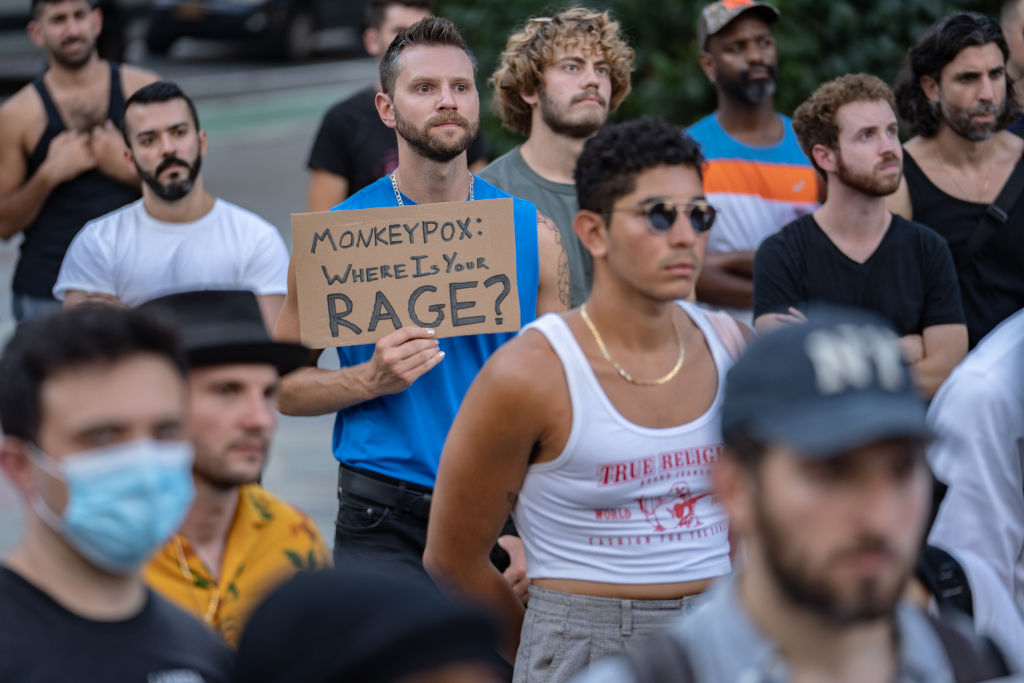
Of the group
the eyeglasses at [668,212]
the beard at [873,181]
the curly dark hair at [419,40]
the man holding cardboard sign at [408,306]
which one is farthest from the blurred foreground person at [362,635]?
the beard at [873,181]

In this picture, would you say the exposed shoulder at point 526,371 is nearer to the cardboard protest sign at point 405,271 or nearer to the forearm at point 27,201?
the cardboard protest sign at point 405,271

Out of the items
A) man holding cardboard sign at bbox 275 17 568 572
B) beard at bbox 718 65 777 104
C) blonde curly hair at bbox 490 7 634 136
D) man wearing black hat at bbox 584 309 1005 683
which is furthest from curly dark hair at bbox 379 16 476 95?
man wearing black hat at bbox 584 309 1005 683

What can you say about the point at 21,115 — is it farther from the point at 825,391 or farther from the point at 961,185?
the point at 825,391

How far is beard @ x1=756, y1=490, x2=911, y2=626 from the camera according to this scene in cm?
199

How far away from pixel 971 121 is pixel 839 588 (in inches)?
172

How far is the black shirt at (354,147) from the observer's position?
6.69 metres

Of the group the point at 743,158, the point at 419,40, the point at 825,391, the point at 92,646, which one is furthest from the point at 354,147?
the point at 825,391

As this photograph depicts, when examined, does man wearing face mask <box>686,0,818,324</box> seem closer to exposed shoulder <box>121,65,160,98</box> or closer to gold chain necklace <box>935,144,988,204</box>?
gold chain necklace <box>935,144,988,204</box>

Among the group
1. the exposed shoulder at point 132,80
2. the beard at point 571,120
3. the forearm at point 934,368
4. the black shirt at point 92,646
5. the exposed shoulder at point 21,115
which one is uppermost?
the exposed shoulder at point 132,80

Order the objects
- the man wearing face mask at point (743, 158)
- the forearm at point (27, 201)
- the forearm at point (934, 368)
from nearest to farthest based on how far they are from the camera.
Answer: the forearm at point (934, 368), the man wearing face mask at point (743, 158), the forearm at point (27, 201)

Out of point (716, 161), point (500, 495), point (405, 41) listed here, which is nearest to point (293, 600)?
point (500, 495)

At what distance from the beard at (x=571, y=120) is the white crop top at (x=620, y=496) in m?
2.17

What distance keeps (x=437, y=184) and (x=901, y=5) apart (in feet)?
16.9

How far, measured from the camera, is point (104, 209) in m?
6.53
